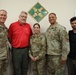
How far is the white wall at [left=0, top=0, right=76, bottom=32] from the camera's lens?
302 centimetres

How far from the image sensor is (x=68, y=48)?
2529 millimetres

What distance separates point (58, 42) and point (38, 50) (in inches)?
17.1

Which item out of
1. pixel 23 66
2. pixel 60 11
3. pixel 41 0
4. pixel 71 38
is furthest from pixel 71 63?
pixel 41 0

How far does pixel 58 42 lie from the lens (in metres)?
2.53

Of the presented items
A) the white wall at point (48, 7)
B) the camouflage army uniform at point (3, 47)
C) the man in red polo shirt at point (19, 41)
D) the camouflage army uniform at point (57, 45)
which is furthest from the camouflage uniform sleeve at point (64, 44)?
the camouflage army uniform at point (3, 47)

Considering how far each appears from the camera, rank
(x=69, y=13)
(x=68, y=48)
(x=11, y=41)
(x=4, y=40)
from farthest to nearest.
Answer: (x=69, y=13), (x=11, y=41), (x=68, y=48), (x=4, y=40)

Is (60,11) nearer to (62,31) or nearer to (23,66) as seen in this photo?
(62,31)

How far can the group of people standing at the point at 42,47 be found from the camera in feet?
8.18

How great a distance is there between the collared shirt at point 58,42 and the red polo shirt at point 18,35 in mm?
479

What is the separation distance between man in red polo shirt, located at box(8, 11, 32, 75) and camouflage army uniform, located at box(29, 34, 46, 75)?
0.12m

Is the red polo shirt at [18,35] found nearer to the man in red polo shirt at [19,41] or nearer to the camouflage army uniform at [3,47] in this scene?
the man in red polo shirt at [19,41]

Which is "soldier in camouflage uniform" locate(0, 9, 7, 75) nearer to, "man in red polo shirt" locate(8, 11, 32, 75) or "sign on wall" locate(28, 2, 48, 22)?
"man in red polo shirt" locate(8, 11, 32, 75)

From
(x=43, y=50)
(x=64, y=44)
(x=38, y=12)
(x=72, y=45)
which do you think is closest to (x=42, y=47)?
(x=43, y=50)

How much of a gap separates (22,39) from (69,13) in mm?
1265
